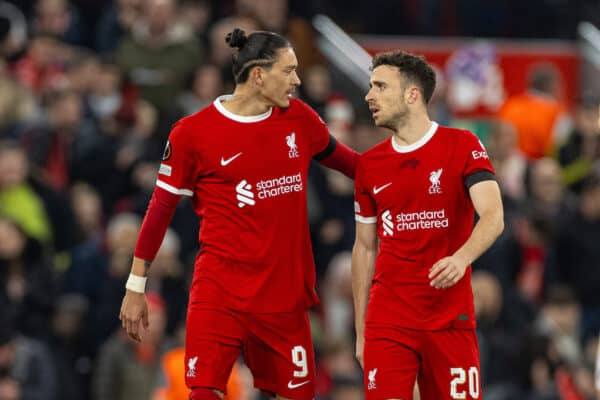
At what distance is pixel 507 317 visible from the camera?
13.5 meters

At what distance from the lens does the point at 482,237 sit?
26.7ft

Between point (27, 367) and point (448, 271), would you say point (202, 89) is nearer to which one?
point (27, 367)

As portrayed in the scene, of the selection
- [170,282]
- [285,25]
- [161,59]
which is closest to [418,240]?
[170,282]

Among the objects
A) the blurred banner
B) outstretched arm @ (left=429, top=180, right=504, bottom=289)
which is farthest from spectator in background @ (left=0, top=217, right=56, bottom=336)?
the blurred banner

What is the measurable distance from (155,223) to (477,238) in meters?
1.76

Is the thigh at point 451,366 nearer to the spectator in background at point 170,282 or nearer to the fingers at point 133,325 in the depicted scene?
the fingers at point 133,325

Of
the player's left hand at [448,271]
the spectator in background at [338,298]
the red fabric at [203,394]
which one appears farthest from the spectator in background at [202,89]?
the player's left hand at [448,271]

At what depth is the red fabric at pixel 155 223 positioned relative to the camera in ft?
28.5

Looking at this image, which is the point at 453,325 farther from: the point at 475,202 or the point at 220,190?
the point at 220,190

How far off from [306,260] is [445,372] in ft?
3.26

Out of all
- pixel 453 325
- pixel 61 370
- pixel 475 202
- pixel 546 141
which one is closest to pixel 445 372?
pixel 453 325

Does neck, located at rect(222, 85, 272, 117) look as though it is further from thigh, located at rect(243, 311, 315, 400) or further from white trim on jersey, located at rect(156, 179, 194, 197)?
thigh, located at rect(243, 311, 315, 400)

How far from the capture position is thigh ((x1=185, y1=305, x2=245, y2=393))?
8578 millimetres

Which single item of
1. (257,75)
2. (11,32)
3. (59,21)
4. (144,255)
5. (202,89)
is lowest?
(144,255)
